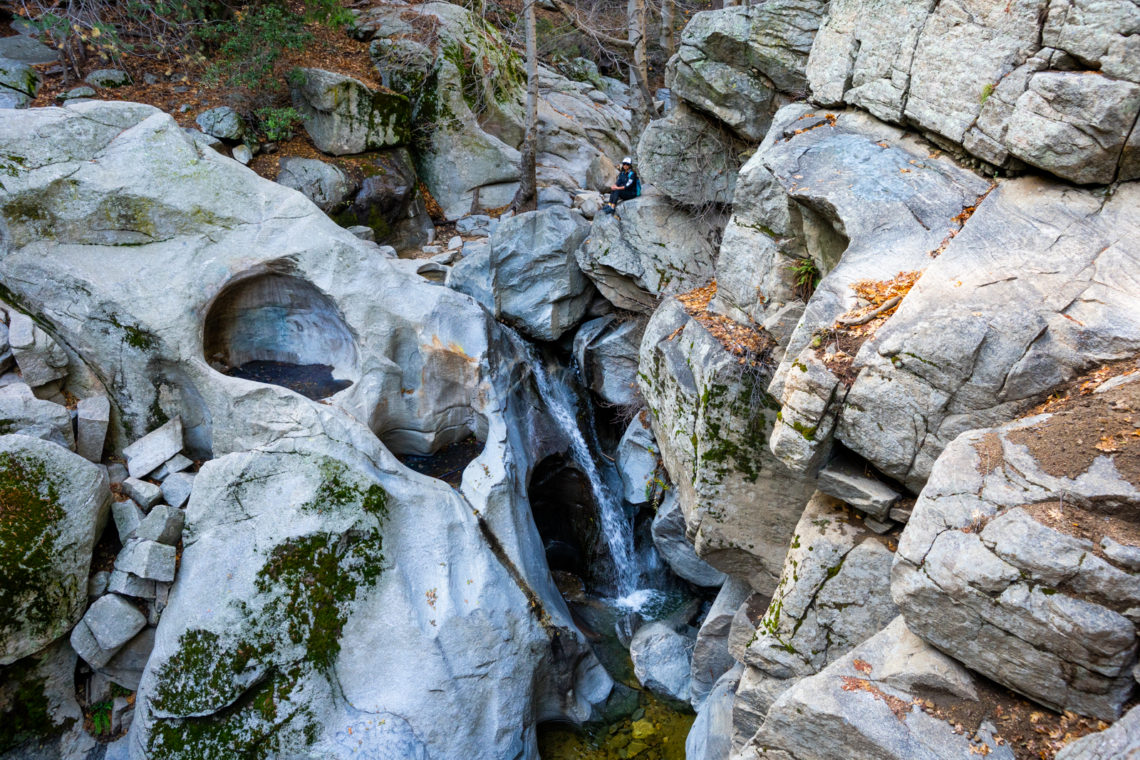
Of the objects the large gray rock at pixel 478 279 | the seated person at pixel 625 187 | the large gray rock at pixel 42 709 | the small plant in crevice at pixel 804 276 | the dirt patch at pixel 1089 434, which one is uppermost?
the dirt patch at pixel 1089 434

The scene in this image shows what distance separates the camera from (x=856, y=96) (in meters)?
9.34

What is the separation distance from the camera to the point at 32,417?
9336 millimetres

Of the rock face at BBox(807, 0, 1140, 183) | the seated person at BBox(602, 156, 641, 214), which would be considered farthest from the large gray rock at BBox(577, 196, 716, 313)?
the rock face at BBox(807, 0, 1140, 183)

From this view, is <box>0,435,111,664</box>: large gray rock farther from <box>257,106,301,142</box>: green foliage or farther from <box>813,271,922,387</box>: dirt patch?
<box>813,271,922,387</box>: dirt patch

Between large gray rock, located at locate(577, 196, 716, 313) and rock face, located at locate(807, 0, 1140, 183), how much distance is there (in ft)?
12.3

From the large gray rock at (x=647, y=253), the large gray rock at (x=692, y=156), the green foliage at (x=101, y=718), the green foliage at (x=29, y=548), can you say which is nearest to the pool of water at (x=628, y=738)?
the green foliage at (x=101, y=718)

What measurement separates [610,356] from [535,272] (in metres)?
2.26

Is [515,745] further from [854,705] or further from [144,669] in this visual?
[854,705]

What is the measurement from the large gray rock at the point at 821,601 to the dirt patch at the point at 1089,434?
208 centimetres

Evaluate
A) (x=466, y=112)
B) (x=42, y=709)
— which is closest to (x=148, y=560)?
(x=42, y=709)

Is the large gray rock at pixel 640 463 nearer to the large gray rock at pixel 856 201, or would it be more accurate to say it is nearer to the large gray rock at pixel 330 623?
the large gray rock at pixel 330 623

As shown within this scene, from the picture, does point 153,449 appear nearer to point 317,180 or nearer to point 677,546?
point 317,180

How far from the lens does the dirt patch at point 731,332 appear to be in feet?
29.0

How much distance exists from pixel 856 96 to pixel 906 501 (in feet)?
18.2
